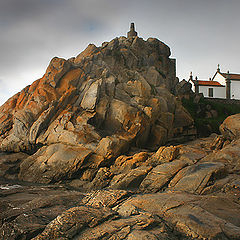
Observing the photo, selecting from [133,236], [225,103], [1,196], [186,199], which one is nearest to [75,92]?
[1,196]

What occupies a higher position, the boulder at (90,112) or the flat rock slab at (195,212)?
the boulder at (90,112)

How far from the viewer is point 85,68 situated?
1323 inches

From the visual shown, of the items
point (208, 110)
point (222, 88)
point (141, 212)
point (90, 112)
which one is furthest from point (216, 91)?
point (141, 212)

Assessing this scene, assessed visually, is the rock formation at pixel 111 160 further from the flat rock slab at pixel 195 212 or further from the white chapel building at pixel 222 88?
the white chapel building at pixel 222 88

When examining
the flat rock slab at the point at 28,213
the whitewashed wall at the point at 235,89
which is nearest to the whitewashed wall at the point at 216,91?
the whitewashed wall at the point at 235,89

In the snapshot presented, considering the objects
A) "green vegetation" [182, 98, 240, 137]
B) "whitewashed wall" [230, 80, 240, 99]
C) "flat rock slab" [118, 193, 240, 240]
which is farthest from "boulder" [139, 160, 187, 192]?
"whitewashed wall" [230, 80, 240, 99]

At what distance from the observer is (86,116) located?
89.4 ft

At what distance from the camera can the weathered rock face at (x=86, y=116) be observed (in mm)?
24203

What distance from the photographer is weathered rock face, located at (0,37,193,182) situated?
24.2 metres

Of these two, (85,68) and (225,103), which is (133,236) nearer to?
(85,68)

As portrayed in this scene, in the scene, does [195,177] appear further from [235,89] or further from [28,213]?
[235,89]

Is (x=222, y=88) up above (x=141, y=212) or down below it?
above

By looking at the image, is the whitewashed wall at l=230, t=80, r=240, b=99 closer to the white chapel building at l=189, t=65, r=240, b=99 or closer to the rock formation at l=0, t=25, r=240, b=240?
the white chapel building at l=189, t=65, r=240, b=99

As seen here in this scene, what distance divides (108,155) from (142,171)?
17.1 feet
